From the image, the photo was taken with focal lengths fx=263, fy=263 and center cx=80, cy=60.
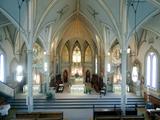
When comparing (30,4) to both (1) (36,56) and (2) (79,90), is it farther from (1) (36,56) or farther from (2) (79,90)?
(1) (36,56)

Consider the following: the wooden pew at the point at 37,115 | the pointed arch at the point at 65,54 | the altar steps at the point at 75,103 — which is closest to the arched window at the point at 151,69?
the altar steps at the point at 75,103

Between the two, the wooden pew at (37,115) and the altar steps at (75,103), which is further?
the altar steps at (75,103)

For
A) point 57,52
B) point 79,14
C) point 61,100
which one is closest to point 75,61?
point 57,52

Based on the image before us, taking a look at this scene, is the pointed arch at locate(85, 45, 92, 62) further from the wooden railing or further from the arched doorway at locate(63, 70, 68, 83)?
the wooden railing

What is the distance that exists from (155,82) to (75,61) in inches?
842

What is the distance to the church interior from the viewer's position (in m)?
20.5

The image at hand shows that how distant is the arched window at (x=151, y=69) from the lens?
86.4 feet

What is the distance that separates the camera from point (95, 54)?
43562mm

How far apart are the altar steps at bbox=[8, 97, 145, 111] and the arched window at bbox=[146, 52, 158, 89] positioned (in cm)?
204

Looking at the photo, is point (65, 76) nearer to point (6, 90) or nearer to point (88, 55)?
point (88, 55)

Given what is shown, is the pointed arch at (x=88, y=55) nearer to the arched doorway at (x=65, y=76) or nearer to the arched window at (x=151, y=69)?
the arched doorway at (x=65, y=76)

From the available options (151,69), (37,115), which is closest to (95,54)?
(151,69)

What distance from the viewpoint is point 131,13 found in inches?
841

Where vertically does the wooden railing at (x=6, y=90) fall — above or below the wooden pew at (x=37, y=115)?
above
